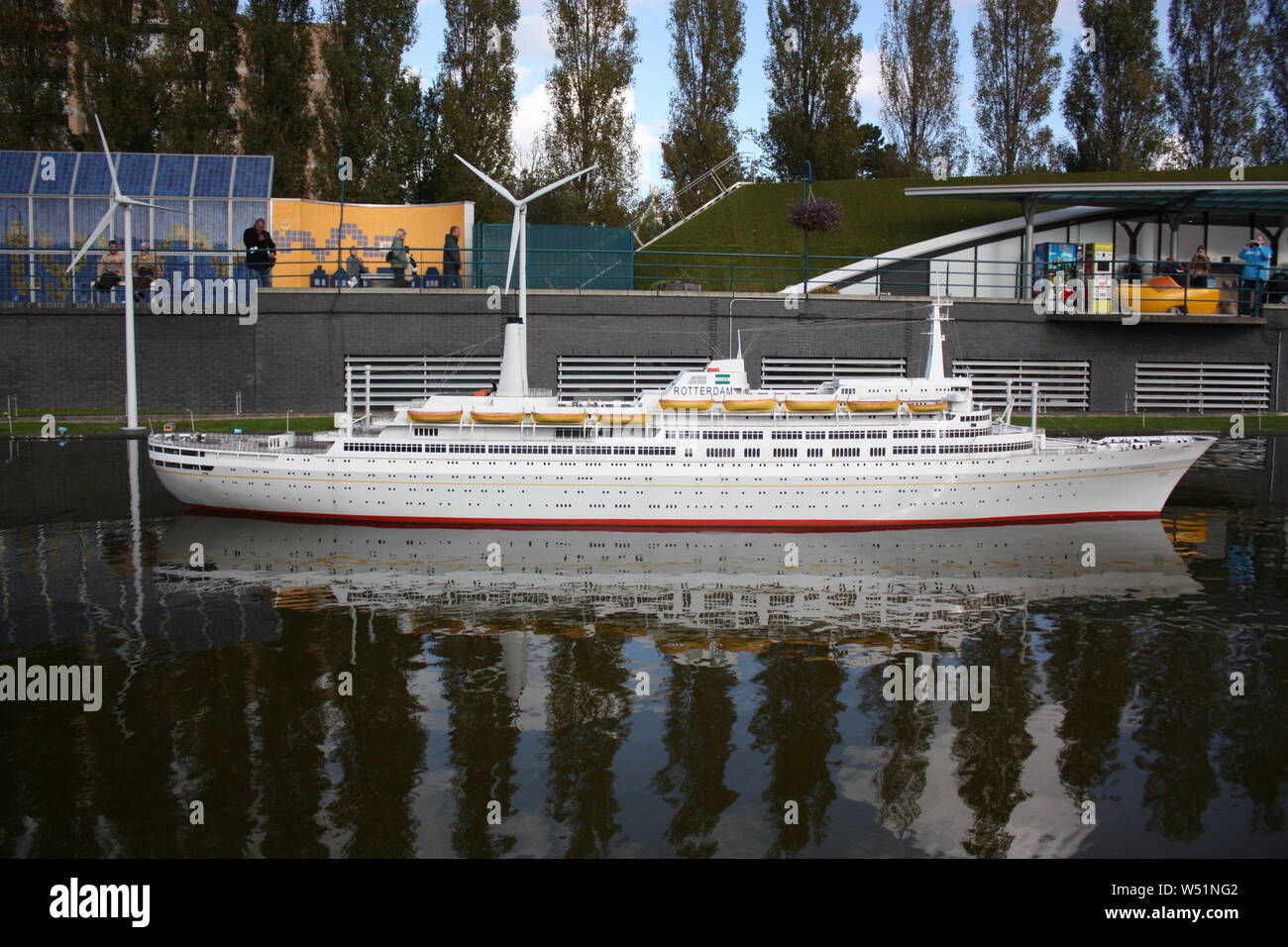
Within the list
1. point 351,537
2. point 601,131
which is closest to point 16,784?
point 351,537

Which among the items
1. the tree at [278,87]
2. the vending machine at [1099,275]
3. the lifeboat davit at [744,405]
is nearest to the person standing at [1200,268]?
the vending machine at [1099,275]

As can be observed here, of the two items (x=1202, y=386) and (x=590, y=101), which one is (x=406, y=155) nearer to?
(x=590, y=101)

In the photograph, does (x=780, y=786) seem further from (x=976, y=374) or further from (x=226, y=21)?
(x=226, y=21)

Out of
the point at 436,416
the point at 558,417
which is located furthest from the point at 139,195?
the point at 558,417

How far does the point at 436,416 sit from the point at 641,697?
1569 centimetres

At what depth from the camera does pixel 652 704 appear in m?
17.3

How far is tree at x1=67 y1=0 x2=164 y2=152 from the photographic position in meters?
56.7

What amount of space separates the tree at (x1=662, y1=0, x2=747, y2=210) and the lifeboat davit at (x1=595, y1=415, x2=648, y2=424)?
37097mm

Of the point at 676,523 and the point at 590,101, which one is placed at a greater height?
the point at 590,101

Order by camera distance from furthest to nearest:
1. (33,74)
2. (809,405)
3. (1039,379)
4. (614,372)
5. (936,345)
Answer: (33,74), (1039,379), (614,372), (936,345), (809,405)

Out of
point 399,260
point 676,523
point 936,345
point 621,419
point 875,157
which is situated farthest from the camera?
point 875,157

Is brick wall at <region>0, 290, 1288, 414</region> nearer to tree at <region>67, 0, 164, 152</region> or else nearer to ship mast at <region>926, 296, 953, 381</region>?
ship mast at <region>926, 296, 953, 381</region>

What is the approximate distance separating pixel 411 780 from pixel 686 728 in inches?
167

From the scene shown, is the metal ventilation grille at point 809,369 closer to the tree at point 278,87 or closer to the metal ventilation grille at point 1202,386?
the metal ventilation grille at point 1202,386
